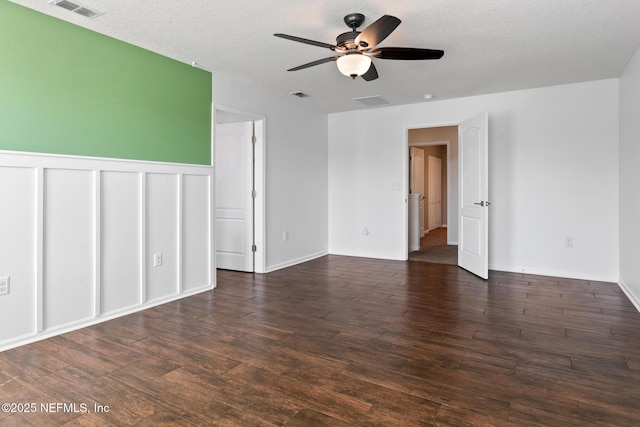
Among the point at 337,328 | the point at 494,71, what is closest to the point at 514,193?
the point at 494,71

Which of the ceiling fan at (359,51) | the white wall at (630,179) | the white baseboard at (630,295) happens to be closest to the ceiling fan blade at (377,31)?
the ceiling fan at (359,51)

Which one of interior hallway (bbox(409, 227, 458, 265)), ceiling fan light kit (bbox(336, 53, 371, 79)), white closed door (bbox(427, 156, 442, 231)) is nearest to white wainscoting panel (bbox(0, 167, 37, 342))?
ceiling fan light kit (bbox(336, 53, 371, 79))

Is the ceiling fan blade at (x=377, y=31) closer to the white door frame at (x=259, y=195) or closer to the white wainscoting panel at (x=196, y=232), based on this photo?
the white wainscoting panel at (x=196, y=232)

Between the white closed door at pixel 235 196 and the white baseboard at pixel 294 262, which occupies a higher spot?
the white closed door at pixel 235 196

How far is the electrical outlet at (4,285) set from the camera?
2.60 metres

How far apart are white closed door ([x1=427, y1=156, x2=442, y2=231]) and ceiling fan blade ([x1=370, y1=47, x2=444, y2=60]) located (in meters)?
7.20

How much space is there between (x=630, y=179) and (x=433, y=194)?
6314 mm

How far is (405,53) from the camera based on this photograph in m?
2.80

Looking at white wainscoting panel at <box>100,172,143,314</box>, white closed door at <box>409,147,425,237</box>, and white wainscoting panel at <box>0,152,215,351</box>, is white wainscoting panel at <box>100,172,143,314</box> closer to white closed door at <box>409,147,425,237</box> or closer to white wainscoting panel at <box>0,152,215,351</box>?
white wainscoting panel at <box>0,152,215,351</box>

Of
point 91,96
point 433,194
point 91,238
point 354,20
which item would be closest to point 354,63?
point 354,20

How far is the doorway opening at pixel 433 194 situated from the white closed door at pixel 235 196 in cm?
280

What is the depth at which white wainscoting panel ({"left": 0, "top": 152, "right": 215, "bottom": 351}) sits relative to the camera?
268 centimetres

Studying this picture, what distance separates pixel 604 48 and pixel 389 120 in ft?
9.85

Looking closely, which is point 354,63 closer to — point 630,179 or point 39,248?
point 39,248
